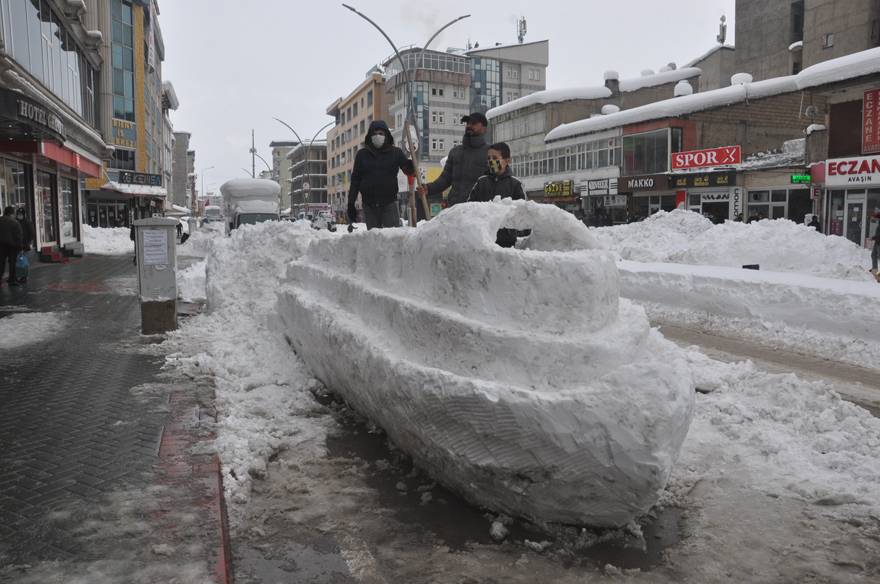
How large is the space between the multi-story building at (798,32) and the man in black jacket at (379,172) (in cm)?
3050

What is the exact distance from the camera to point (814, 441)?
4.29 meters

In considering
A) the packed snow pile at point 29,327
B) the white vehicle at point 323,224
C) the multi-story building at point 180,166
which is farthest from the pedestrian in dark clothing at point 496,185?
the multi-story building at point 180,166

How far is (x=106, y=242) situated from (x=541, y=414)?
3047cm

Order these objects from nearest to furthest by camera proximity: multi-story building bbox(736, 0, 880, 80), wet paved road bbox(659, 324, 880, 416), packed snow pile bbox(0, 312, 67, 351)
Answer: wet paved road bbox(659, 324, 880, 416), packed snow pile bbox(0, 312, 67, 351), multi-story building bbox(736, 0, 880, 80)

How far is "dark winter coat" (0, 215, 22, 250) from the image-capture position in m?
12.5

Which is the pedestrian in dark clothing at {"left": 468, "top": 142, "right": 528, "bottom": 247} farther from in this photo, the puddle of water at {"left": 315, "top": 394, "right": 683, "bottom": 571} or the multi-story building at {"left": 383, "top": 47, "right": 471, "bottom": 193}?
the multi-story building at {"left": 383, "top": 47, "right": 471, "bottom": 193}

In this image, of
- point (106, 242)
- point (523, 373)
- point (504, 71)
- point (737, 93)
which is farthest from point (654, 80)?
point (523, 373)

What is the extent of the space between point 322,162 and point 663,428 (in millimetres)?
110391

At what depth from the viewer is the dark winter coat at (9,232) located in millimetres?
12547

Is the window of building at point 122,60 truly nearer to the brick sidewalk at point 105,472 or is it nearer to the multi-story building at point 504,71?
the multi-story building at point 504,71

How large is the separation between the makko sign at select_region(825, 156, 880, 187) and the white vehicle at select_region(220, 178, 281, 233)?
1908 cm

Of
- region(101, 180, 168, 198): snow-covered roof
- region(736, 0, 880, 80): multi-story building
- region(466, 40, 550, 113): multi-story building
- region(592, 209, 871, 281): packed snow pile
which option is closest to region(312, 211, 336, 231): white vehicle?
region(592, 209, 871, 281): packed snow pile

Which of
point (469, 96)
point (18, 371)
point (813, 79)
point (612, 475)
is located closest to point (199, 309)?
point (18, 371)

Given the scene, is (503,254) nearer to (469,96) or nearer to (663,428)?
(663,428)
